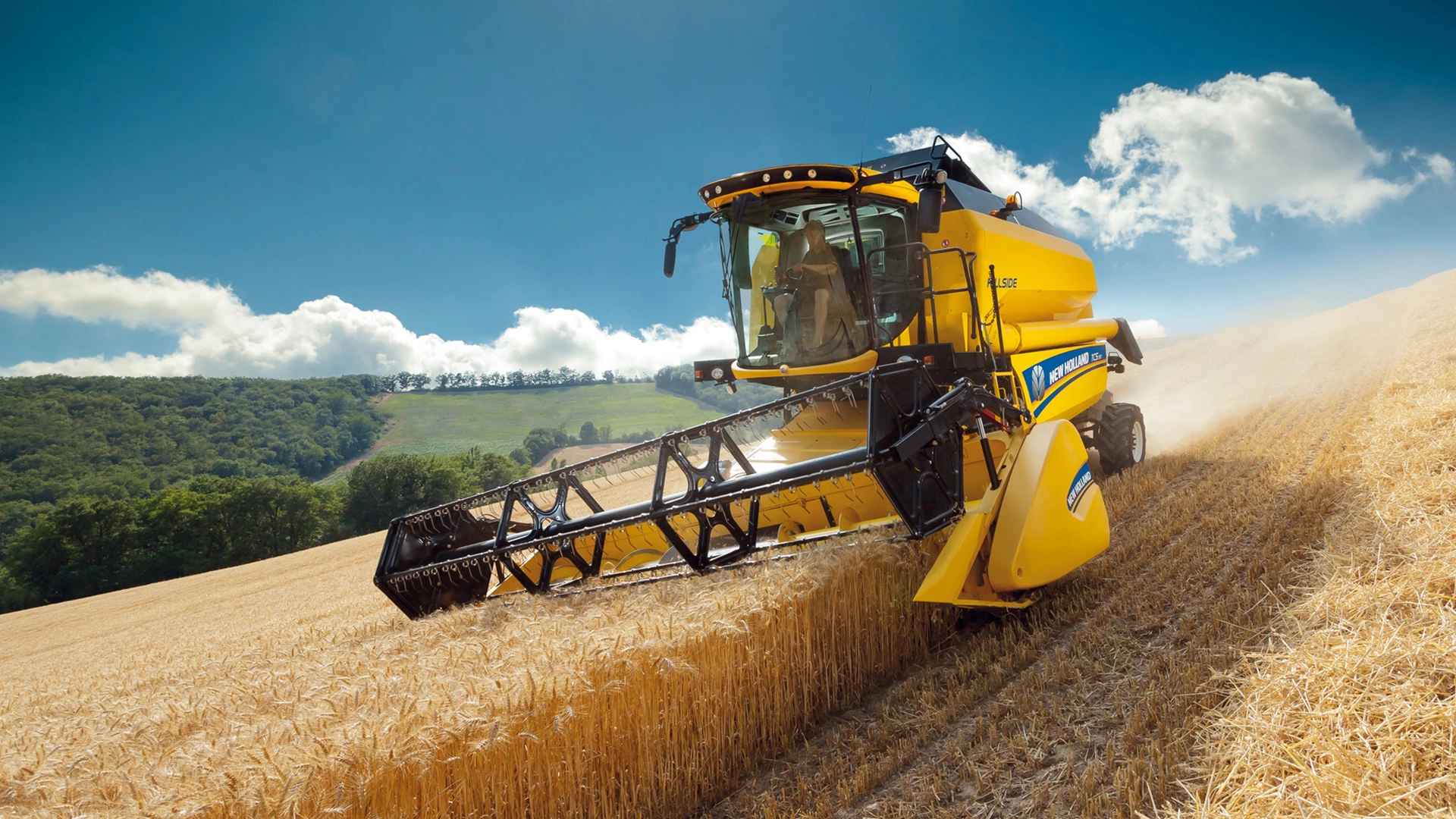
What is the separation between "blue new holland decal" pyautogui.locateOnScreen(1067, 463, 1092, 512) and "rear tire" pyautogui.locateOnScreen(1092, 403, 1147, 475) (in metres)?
3.78

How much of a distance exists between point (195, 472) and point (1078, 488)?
260 ft

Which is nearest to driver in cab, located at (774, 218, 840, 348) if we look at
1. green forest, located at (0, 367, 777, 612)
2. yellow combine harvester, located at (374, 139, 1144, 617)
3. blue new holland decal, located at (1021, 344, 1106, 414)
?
yellow combine harvester, located at (374, 139, 1144, 617)

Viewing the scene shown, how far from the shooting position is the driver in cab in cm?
523

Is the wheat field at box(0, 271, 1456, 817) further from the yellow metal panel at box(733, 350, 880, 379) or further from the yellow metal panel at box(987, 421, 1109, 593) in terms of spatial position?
the yellow metal panel at box(733, 350, 880, 379)

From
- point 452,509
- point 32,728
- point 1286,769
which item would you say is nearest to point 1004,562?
point 1286,769

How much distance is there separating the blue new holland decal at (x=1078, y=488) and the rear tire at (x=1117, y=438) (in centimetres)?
378

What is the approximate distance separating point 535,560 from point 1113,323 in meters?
7.17

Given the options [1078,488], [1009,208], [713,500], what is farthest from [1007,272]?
[713,500]

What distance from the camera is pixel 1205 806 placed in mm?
1925

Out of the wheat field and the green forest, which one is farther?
the green forest

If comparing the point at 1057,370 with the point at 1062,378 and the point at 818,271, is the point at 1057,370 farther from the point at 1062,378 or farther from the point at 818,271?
the point at 818,271

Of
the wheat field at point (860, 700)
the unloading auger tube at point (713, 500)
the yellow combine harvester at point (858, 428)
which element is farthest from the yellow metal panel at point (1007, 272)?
the wheat field at point (860, 700)

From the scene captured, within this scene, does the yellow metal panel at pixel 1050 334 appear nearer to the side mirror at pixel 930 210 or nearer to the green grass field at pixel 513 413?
the side mirror at pixel 930 210

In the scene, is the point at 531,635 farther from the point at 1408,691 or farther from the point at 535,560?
the point at 1408,691
